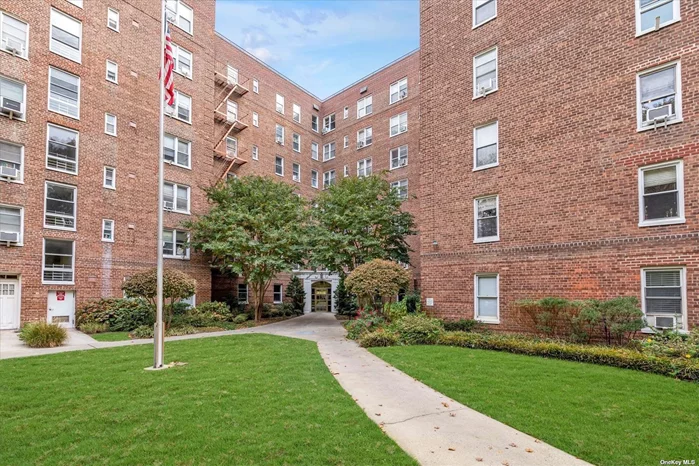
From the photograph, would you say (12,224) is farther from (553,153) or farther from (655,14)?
(655,14)

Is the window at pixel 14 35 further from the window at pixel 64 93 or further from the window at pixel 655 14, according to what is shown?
the window at pixel 655 14

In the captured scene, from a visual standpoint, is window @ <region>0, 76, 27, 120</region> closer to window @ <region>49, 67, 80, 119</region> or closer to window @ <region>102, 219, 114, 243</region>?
window @ <region>49, 67, 80, 119</region>

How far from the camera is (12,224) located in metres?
16.3

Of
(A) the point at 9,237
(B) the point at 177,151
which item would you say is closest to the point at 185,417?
(A) the point at 9,237

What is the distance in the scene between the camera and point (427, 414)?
230 inches

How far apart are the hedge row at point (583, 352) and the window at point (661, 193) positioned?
365cm

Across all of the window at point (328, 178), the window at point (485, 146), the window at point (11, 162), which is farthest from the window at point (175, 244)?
the window at point (485, 146)

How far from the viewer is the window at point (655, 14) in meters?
11.0

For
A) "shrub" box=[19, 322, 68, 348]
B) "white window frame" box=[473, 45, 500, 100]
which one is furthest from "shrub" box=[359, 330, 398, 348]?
"shrub" box=[19, 322, 68, 348]

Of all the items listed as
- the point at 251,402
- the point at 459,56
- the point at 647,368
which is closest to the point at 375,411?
the point at 251,402

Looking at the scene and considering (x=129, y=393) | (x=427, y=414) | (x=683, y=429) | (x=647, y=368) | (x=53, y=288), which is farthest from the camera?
(x=53, y=288)

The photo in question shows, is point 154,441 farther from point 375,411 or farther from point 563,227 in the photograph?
Answer: point 563,227

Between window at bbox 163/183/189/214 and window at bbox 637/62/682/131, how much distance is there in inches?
804

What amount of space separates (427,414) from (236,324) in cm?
1557
